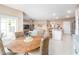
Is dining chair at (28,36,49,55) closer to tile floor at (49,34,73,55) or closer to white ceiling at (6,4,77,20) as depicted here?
tile floor at (49,34,73,55)

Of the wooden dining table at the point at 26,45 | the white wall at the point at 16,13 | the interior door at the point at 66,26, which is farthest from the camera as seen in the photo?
the wooden dining table at the point at 26,45

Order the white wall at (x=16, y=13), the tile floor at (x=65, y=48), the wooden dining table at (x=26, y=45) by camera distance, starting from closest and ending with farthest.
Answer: the white wall at (x=16, y=13) → the tile floor at (x=65, y=48) → the wooden dining table at (x=26, y=45)

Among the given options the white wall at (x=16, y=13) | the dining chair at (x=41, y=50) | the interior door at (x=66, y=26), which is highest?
the white wall at (x=16, y=13)

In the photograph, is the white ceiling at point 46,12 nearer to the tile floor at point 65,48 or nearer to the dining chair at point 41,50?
the tile floor at point 65,48

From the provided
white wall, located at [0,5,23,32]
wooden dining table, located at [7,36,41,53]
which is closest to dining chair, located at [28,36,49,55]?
wooden dining table, located at [7,36,41,53]

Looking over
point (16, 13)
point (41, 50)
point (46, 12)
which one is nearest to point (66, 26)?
point (46, 12)

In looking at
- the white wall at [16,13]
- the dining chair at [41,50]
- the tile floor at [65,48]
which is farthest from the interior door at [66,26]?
the white wall at [16,13]

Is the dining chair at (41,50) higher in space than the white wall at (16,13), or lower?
lower
